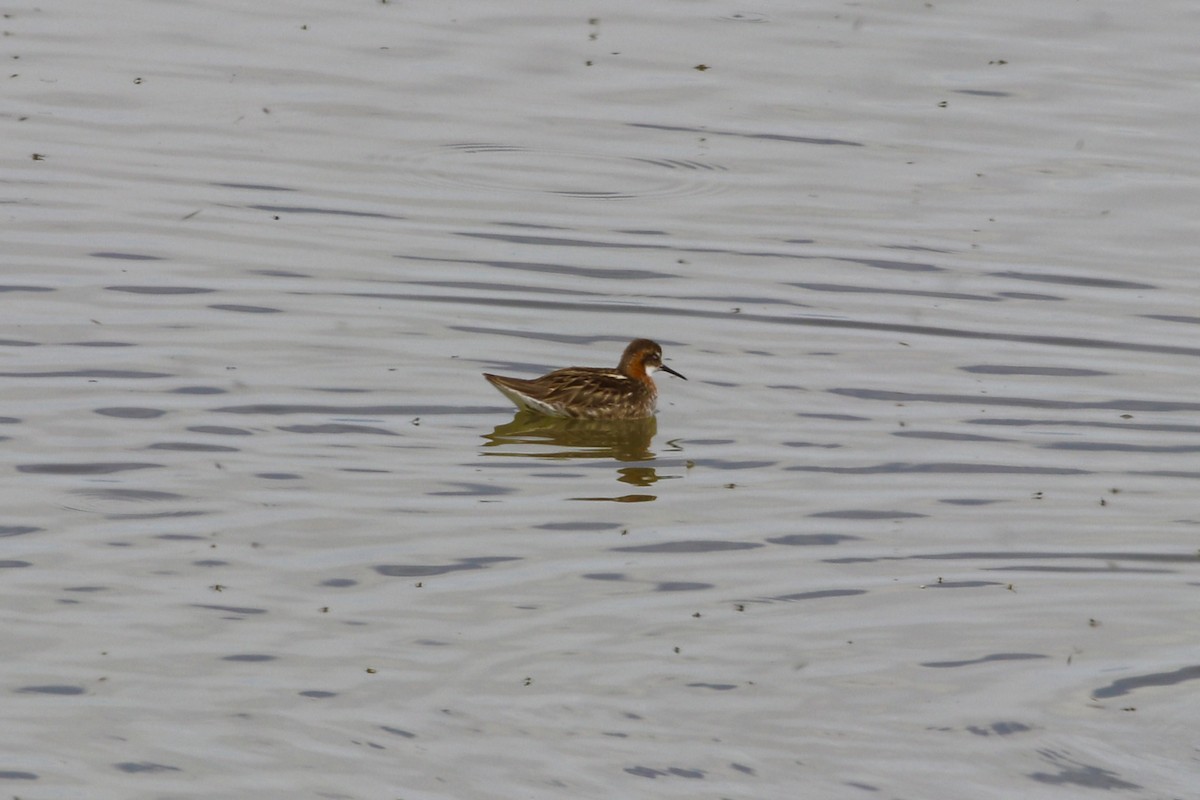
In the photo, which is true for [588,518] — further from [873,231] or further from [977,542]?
[873,231]

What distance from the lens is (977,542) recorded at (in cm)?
1173

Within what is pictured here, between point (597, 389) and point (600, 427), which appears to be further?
point (600, 427)

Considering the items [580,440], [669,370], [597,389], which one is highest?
[669,370]

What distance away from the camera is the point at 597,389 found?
562 inches

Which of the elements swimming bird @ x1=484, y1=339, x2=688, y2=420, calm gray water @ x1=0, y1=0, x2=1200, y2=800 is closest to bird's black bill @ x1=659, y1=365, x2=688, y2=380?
swimming bird @ x1=484, y1=339, x2=688, y2=420

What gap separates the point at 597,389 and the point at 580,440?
39 centimetres

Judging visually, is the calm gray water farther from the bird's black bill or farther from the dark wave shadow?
the bird's black bill

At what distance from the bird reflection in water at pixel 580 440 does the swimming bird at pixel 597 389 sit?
77 millimetres

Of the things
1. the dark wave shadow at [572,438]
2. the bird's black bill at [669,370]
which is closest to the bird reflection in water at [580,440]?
the dark wave shadow at [572,438]

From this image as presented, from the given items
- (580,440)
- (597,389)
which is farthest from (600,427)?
(597,389)

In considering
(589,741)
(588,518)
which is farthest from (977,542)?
(589,741)

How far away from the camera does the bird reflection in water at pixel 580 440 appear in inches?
526

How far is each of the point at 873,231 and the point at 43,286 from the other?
22.1 feet

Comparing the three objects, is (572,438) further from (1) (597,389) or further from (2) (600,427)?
(1) (597,389)
